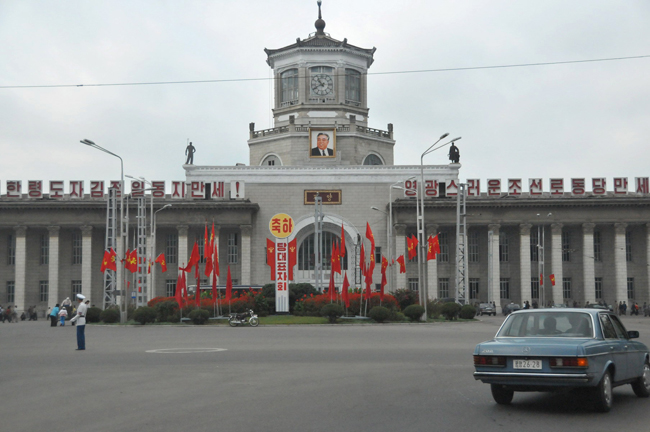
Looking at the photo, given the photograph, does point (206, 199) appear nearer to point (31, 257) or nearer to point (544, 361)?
point (31, 257)

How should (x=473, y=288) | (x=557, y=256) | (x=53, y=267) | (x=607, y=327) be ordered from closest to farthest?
(x=607, y=327), (x=53, y=267), (x=557, y=256), (x=473, y=288)

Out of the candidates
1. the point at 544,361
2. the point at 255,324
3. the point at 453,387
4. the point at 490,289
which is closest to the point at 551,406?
the point at 544,361

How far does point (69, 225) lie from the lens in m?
70.8

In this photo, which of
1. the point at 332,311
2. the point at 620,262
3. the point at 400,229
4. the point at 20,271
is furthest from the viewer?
the point at 620,262

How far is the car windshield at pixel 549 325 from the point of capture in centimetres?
1210

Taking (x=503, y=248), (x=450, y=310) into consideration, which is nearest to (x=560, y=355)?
(x=450, y=310)

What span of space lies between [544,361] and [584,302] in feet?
211

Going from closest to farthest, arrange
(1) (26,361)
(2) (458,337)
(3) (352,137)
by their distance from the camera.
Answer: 1. (1) (26,361)
2. (2) (458,337)
3. (3) (352,137)

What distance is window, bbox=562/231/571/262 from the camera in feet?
242

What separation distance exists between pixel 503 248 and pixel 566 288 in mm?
7000

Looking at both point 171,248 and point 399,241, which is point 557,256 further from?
point 171,248

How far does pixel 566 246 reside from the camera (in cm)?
7406

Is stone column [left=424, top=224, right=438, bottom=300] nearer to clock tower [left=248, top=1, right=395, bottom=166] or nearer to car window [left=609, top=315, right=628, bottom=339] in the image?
clock tower [left=248, top=1, right=395, bottom=166]

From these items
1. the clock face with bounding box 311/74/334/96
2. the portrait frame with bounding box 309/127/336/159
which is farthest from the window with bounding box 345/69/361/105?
the portrait frame with bounding box 309/127/336/159
